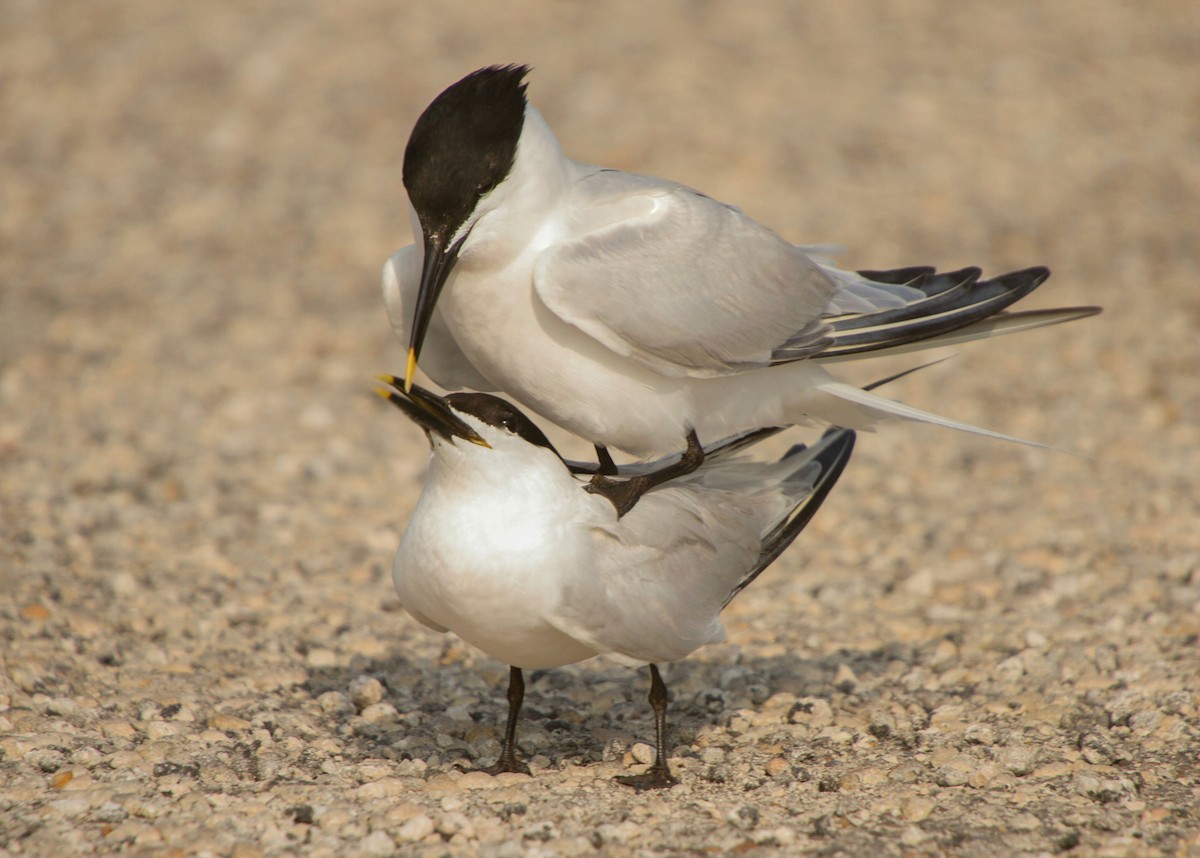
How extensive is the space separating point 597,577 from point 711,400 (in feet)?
2.37

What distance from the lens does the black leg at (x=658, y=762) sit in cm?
396

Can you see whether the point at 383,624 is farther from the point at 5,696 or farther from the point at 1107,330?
the point at 1107,330

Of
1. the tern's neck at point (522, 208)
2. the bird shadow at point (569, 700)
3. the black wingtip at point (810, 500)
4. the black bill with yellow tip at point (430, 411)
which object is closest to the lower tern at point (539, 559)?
the black bill with yellow tip at point (430, 411)

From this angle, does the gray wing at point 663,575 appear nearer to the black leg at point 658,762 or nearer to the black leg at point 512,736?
the black leg at point 658,762

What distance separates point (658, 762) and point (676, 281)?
55.4 inches

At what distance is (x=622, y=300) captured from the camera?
151 inches

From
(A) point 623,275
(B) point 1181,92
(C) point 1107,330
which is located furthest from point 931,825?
(B) point 1181,92

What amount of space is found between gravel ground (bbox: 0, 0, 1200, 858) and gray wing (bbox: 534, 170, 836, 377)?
1.28m

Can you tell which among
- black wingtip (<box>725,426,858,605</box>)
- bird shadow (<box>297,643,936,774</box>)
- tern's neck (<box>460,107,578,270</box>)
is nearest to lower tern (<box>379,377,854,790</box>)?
black wingtip (<box>725,426,858,605</box>)

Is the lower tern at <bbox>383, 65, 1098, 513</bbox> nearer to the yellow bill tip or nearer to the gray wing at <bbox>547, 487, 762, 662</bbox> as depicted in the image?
the yellow bill tip

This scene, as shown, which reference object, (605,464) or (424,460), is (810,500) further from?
(424,460)

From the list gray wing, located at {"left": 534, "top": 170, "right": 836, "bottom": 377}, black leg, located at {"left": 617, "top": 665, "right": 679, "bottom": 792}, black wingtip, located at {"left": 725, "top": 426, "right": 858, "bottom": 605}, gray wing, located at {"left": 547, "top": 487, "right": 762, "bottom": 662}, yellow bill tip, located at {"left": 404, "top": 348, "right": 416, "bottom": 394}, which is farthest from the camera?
black wingtip, located at {"left": 725, "top": 426, "right": 858, "bottom": 605}

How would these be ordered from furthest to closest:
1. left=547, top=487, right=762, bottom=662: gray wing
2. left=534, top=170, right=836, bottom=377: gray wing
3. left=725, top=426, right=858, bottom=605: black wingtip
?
left=725, top=426, right=858, bottom=605: black wingtip < left=534, top=170, right=836, bottom=377: gray wing < left=547, top=487, right=762, bottom=662: gray wing

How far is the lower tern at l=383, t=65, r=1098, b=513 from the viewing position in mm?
3744
